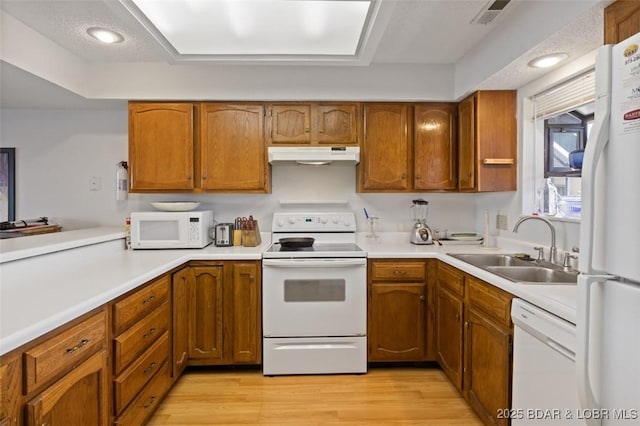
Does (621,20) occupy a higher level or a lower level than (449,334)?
higher

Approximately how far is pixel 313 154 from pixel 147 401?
75.0 inches

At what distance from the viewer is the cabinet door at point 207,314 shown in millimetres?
2529

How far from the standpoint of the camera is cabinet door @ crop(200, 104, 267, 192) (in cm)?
282

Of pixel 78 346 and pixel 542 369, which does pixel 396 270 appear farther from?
pixel 78 346

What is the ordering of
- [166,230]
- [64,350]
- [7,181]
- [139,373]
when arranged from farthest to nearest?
[7,181], [166,230], [139,373], [64,350]

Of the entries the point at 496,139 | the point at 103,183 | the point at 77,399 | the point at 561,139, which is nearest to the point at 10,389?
the point at 77,399

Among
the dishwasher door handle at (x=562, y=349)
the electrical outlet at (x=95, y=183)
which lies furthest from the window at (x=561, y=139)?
the electrical outlet at (x=95, y=183)

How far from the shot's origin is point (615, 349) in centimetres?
100

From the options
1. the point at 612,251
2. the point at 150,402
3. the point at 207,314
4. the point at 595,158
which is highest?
the point at 595,158

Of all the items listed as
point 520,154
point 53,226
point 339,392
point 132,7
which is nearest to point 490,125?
point 520,154

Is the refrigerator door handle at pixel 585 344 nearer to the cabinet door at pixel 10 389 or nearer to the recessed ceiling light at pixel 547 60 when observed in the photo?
the recessed ceiling light at pixel 547 60

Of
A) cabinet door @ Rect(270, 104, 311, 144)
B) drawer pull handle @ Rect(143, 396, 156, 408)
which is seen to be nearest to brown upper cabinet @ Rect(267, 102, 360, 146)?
cabinet door @ Rect(270, 104, 311, 144)

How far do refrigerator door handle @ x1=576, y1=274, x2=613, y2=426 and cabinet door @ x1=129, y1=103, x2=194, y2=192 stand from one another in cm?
257

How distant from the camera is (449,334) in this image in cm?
234
